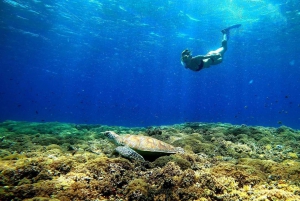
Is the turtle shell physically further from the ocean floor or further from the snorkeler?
the snorkeler

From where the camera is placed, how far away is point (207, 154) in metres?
6.76

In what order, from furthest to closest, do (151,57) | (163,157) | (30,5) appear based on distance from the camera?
(151,57), (30,5), (163,157)

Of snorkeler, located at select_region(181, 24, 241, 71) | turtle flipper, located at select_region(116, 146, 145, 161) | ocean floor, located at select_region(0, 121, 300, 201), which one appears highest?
snorkeler, located at select_region(181, 24, 241, 71)

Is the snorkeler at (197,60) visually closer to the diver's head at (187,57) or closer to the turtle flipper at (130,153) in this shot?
the diver's head at (187,57)

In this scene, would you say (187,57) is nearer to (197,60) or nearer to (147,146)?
(197,60)

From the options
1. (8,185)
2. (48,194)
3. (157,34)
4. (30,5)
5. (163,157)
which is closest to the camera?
(48,194)

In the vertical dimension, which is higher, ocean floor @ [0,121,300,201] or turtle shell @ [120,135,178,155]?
turtle shell @ [120,135,178,155]

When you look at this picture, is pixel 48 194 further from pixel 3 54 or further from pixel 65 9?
pixel 3 54

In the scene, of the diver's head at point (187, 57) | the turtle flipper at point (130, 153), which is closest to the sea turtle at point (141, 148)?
the turtle flipper at point (130, 153)

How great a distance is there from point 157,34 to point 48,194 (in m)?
37.3

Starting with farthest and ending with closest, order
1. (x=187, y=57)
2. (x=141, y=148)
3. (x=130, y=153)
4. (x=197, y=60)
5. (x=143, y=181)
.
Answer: (x=197, y=60)
(x=187, y=57)
(x=141, y=148)
(x=130, y=153)
(x=143, y=181)

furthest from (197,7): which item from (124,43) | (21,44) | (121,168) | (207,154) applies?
(21,44)

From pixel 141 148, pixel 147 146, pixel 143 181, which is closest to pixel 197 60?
pixel 147 146

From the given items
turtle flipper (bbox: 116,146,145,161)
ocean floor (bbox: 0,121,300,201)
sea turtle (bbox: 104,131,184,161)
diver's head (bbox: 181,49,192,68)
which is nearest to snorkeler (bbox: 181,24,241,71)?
diver's head (bbox: 181,49,192,68)
